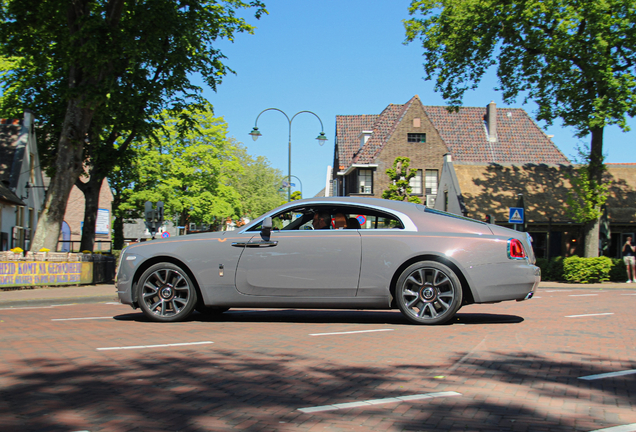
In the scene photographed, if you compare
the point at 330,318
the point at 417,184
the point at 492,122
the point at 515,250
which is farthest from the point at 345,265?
the point at 492,122

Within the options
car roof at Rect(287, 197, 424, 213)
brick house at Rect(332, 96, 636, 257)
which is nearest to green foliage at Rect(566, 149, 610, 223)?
brick house at Rect(332, 96, 636, 257)

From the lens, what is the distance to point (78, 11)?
65.8ft

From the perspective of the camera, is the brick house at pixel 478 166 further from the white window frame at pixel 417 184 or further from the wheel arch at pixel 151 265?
the wheel arch at pixel 151 265

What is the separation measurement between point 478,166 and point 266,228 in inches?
1156

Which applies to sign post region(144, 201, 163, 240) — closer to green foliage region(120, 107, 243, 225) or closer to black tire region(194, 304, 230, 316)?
black tire region(194, 304, 230, 316)

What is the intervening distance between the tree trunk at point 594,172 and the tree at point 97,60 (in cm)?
1601

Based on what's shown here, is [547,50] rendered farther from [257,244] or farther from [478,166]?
[257,244]

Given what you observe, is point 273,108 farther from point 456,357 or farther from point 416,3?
point 456,357

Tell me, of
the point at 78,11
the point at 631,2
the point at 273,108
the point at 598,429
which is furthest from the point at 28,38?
the point at 598,429

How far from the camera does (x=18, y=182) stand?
2895 centimetres

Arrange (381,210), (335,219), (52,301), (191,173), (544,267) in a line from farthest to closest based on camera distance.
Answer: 1. (191,173)
2. (544,267)
3. (52,301)
4. (335,219)
5. (381,210)

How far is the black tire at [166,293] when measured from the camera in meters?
8.20

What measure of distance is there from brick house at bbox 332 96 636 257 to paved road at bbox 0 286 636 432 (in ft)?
83.9

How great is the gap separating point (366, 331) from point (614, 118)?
1970cm
